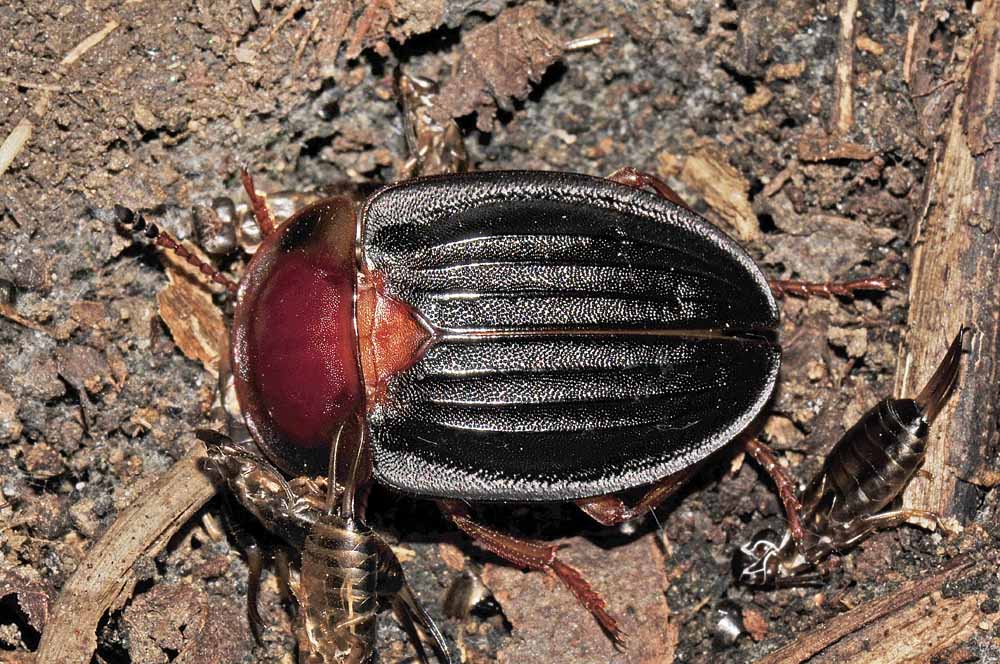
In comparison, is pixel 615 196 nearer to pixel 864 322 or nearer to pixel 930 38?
pixel 864 322

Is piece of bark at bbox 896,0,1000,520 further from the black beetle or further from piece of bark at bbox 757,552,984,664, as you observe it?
the black beetle

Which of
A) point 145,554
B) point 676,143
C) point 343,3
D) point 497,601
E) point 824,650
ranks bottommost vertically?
point 824,650

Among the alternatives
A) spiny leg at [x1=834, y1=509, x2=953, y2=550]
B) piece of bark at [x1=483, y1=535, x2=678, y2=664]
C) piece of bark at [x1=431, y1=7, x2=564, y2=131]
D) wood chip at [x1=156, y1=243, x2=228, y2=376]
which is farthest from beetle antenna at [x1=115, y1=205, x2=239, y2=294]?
spiny leg at [x1=834, y1=509, x2=953, y2=550]

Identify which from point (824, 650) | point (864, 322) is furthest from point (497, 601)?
point (864, 322)

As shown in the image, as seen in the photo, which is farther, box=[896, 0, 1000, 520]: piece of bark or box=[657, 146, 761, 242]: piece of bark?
box=[657, 146, 761, 242]: piece of bark

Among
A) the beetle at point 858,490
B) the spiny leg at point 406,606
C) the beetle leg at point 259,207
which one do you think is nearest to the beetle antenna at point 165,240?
the beetle leg at point 259,207

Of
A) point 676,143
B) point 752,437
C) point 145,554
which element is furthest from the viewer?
point 676,143

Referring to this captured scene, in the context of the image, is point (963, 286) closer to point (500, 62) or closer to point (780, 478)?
→ point (780, 478)

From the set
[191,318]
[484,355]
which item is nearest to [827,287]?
[484,355]
